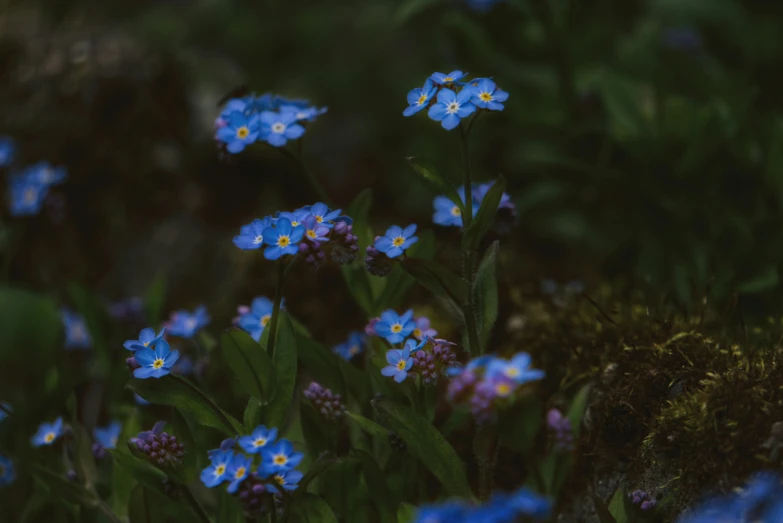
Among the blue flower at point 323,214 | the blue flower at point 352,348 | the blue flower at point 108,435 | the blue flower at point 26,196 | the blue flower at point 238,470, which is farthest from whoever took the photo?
the blue flower at point 26,196

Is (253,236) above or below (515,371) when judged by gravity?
above

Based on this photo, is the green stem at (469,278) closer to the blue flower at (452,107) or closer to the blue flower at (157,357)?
the blue flower at (452,107)

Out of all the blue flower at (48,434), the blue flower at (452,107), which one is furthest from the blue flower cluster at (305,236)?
the blue flower at (48,434)

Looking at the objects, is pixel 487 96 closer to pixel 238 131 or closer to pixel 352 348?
pixel 238 131

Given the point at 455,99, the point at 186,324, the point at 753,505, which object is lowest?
the point at 753,505

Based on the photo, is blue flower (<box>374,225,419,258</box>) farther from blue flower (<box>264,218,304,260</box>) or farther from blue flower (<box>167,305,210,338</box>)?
blue flower (<box>167,305,210,338</box>)

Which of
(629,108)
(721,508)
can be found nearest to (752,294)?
(629,108)

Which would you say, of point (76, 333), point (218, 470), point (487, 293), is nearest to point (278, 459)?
point (218, 470)

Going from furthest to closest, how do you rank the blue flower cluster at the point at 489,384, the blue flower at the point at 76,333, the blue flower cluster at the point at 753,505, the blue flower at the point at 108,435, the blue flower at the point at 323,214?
the blue flower at the point at 76,333, the blue flower at the point at 108,435, the blue flower at the point at 323,214, the blue flower cluster at the point at 489,384, the blue flower cluster at the point at 753,505

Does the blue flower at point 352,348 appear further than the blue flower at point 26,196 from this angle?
No
